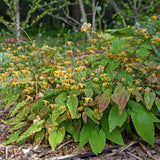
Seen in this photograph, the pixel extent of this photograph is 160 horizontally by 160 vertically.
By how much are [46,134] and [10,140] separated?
0.29 metres

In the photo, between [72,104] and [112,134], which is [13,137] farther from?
[112,134]

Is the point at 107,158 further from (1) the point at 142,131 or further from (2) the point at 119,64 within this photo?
(2) the point at 119,64

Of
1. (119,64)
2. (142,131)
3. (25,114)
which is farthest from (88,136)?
(119,64)

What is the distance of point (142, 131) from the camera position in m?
1.54

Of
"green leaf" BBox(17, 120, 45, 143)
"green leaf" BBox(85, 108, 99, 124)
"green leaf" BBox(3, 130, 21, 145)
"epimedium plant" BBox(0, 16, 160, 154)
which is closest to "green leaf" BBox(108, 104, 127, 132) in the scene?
"epimedium plant" BBox(0, 16, 160, 154)

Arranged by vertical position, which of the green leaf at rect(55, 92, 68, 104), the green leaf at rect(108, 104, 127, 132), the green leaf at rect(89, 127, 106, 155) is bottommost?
the green leaf at rect(89, 127, 106, 155)

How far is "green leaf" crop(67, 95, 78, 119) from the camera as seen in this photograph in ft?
5.25

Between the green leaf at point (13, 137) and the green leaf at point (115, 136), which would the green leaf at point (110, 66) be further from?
the green leaf at point (13, 137)

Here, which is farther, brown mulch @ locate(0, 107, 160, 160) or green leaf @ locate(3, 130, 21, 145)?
green leaf @ locate(3, 130, 21, 145)

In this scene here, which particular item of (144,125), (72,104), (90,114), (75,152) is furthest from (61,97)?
(144,125)

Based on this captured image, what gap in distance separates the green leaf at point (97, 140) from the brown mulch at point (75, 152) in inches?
3.4

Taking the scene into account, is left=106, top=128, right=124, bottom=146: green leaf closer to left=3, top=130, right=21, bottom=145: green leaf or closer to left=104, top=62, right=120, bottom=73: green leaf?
left=104, top=62, right=120, bottom=73: green leaf

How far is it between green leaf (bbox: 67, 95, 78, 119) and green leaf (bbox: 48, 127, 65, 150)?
18cm

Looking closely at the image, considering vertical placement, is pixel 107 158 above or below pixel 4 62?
below
